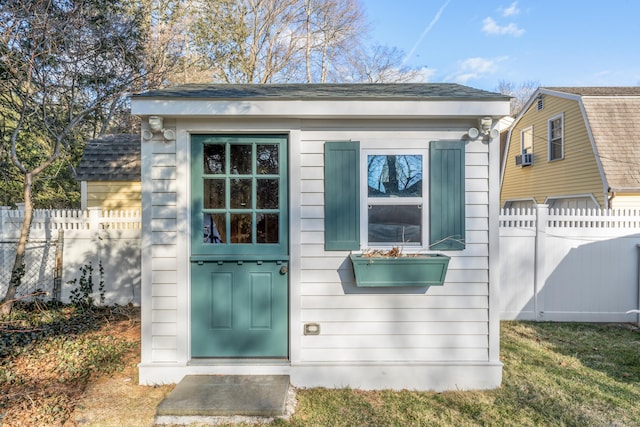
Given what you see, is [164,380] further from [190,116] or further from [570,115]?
[570,115]

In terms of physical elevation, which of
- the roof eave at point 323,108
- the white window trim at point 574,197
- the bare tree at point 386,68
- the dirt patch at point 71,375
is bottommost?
the dirt patch at point 71,375

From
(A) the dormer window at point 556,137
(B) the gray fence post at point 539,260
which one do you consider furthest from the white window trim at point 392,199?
(A) the dormer window at point 556,137

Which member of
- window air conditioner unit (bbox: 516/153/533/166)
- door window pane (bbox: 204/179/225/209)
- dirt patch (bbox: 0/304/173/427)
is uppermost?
window air conditioner unit (bbox: 516/153/533/166)

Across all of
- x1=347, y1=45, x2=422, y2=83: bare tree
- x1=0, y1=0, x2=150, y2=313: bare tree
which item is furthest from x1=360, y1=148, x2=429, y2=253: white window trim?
x1=347, y1=45, x2=422, y2=83: bare tree

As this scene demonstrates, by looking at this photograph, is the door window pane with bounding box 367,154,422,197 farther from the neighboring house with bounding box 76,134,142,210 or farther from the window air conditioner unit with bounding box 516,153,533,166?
the window air conditioner unit with bounding box 516,153,533,166

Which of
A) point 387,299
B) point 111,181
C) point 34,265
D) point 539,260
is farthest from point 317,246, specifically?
point 111,181

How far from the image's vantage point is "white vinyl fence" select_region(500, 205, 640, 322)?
482 cm

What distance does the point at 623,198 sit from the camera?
717 cm

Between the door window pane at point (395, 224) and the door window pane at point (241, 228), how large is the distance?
1.11 metres

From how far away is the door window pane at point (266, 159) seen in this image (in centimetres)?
318

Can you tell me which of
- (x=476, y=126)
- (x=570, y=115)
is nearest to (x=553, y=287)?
(x=476, y=126)

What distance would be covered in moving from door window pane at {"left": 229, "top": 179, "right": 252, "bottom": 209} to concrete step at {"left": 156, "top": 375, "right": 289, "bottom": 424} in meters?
1.53

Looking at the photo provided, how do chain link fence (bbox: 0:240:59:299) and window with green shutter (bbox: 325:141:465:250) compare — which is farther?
chain link fence (bbox: 0:240:59:299)

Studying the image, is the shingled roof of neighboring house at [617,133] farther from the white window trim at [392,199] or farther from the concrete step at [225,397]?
the concrete step at [225,397]
